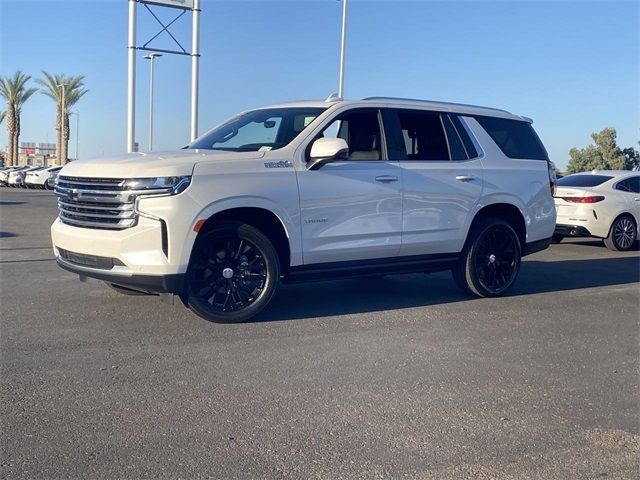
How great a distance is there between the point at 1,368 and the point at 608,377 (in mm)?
4413

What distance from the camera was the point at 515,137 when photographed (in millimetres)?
8570

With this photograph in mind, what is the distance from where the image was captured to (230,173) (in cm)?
608

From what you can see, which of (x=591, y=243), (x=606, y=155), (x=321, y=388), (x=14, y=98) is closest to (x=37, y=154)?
(x=14, y=98)

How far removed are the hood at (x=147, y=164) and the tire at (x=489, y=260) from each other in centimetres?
281

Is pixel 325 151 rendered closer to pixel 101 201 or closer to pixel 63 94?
pixel 101 201

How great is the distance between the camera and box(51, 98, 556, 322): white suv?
5.86 m

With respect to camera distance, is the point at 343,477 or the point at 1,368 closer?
the point at 343,477

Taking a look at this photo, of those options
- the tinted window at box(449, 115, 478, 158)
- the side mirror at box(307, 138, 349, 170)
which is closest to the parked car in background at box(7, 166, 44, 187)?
the tinted window at box(449, 115, 478, 158)

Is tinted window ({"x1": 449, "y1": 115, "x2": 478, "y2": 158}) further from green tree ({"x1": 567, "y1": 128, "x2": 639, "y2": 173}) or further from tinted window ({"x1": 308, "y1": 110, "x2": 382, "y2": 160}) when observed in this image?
green tree ({"x1": 567, "y1": 128, "x2": 639, "y2": 173})

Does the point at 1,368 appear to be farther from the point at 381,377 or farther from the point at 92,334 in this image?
the point at 381,377

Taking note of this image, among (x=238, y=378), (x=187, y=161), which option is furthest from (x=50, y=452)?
(x=187, y=161)

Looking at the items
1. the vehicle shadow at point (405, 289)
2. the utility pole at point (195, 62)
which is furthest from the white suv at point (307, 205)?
the utility pole at point (195, 62)

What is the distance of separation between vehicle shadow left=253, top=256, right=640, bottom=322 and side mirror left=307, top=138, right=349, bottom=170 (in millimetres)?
1489

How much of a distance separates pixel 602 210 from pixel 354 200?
316 inches
